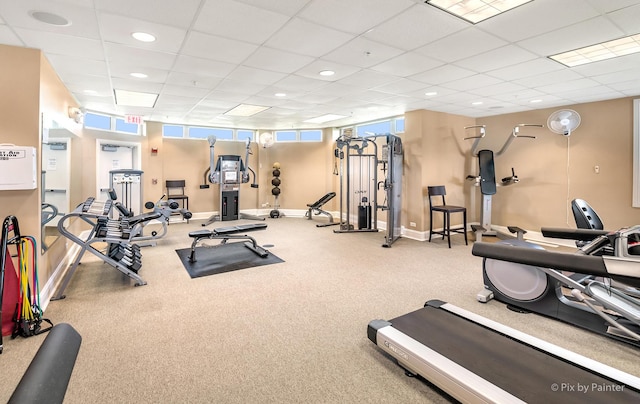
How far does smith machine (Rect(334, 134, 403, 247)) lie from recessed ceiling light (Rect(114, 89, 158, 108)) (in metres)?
3.74

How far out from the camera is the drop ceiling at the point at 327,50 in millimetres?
2528

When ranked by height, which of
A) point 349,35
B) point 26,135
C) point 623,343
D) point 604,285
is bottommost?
point 623,343

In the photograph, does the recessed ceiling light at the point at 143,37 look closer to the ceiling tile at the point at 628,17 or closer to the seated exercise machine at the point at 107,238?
the seated exercise machine at the point at 107,238

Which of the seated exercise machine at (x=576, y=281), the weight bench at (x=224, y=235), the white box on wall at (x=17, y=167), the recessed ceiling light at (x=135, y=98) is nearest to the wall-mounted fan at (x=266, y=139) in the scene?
the recessed ceiling light at (x=135, y=98)

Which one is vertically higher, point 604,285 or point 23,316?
point 604,285

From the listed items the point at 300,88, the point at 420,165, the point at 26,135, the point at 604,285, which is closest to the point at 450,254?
the point at 420,165

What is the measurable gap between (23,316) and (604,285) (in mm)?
4895

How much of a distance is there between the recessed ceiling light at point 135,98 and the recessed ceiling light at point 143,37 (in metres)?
2.30

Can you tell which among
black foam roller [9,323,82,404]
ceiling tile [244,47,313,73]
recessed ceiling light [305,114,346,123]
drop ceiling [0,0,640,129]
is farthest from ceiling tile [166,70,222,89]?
black foam roller [9,323,82,404]

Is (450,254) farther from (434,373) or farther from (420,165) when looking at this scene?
(434,373)

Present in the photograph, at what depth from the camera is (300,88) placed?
4844mm

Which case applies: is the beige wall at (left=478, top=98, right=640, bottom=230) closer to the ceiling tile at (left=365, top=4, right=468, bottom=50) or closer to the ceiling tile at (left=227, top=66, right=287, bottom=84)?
the ceiling tile at (left=365, top=4, right=468, bottom=50)

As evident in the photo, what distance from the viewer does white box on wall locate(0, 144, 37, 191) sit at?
2805mm

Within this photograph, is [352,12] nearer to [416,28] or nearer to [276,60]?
[416,28]
